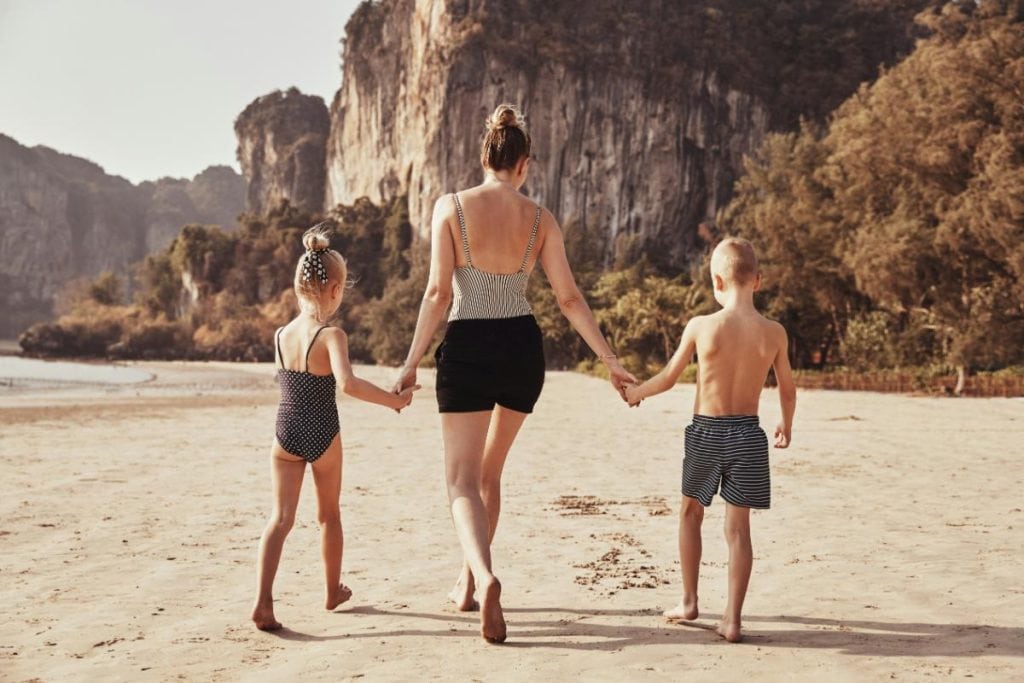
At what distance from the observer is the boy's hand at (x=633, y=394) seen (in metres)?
4.16

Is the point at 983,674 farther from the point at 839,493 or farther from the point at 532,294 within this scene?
the point at 532,294

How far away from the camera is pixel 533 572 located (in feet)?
16.5

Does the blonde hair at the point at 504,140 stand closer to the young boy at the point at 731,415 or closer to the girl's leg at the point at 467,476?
the young boy at the point at 731,415

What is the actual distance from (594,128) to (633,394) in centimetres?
6853

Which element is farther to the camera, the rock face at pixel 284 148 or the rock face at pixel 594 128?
the rock face at pixel 284 148

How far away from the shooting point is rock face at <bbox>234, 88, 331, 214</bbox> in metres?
120

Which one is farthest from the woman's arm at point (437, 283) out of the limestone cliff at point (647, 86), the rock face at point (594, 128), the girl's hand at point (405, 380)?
the limestone cliff at point (647, 86)

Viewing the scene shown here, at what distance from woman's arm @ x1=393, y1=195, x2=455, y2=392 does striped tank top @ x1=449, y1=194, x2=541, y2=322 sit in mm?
49

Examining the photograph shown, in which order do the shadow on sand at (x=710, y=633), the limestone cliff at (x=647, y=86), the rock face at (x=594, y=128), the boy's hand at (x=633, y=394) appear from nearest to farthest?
the shadow on sand at (x=710, y=633), the boy's hand at (x=633, y=394), the limestone cliff at (x=647, y=86), the rock face at (x=594, y=128)

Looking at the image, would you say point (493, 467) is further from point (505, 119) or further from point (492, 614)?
point (505, 119)

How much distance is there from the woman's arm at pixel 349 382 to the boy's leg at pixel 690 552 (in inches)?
51.4

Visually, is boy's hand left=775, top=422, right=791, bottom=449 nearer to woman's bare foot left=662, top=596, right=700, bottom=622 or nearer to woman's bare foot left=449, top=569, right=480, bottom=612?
woman's bare foot left=662, top=596, right=700, bottom=622

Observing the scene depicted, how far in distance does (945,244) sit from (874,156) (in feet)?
11.8

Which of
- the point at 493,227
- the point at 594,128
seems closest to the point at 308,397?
the point at 493,227
